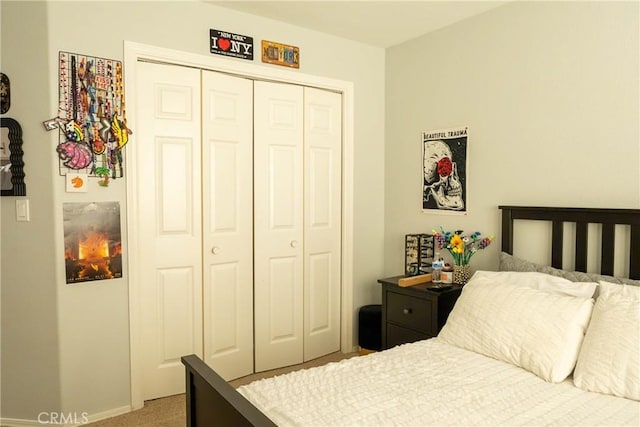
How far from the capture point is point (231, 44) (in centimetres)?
302

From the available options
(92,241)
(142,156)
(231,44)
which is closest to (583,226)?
(231,44)

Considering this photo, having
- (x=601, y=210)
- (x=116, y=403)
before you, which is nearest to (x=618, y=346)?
(x=601, y=210)

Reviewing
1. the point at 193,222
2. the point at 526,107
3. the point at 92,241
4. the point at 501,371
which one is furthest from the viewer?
the point at 193,222

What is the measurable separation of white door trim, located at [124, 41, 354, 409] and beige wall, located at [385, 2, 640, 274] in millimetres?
412

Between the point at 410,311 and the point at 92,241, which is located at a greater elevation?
the point at 92,241

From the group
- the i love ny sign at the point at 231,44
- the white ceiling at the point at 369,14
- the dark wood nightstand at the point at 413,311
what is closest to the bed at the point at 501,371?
the dark wood nightstand at the point at 413,311

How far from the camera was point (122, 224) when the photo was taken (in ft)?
8.70

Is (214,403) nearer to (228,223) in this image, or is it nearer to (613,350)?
(613,350)

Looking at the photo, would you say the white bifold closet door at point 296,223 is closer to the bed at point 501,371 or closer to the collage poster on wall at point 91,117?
the collage poster on wall at point 91,117

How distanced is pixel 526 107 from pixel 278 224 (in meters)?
1.81

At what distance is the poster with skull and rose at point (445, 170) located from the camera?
10.4ft

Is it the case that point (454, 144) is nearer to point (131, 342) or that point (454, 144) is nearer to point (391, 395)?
point (391, 395)

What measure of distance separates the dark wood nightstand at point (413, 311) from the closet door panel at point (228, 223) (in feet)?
3.17

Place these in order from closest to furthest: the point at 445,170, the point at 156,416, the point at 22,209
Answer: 1. the point at 22,209
2. the point at 156,416
3. the point at 445,170
